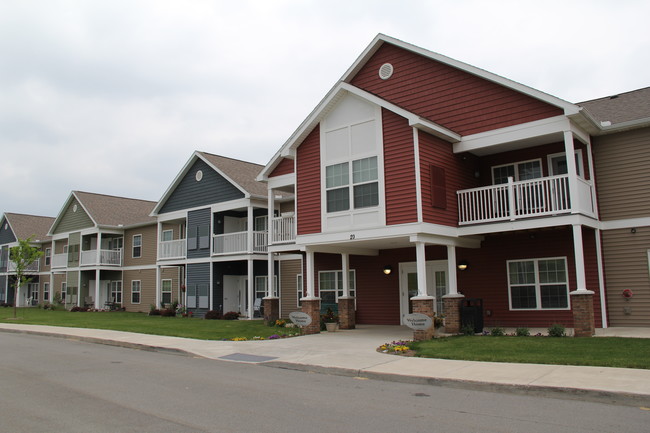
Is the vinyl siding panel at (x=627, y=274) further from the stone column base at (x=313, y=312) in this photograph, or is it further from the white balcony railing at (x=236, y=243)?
the white balcony railing at (x=236, y=243)

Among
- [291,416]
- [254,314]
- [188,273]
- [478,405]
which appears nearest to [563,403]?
[478,405]

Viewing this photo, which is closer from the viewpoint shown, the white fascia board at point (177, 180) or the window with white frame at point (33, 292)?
the white fascia board at point (177, 180)

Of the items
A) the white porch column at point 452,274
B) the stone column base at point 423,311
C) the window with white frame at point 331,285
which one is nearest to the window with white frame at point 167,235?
the window with white frame at point 331,285

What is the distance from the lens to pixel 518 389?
8.84m

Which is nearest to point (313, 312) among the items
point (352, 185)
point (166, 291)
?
point (352, 185)

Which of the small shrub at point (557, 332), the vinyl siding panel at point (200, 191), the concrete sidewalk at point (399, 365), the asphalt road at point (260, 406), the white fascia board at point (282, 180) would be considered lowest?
the asphalt road at point (260, 406)

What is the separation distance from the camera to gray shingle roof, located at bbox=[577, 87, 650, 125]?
17078 mm

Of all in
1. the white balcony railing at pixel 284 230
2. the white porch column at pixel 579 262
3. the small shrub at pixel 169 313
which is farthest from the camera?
the small shrub at pixel 169 313

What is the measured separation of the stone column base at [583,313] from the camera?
46.7 feet

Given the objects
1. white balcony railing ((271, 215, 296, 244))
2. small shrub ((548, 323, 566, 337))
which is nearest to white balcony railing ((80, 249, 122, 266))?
white balcony railing ((271, 215, 296, 244))

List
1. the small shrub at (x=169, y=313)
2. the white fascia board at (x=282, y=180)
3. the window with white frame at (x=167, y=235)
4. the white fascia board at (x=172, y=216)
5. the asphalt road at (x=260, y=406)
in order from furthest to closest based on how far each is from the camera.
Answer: the window with white frame at (x=167, y=235) < the white fascia board at (x=172, y=216) < the small shrub at (x=169, y=313) < the white fascia board at (x=282, y=180) < the asphalt road at (x=260, y=406)

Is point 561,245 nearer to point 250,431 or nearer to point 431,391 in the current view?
point 431,391

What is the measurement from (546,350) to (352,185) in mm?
7756

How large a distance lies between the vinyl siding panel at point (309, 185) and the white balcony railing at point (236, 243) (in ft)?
28.0
